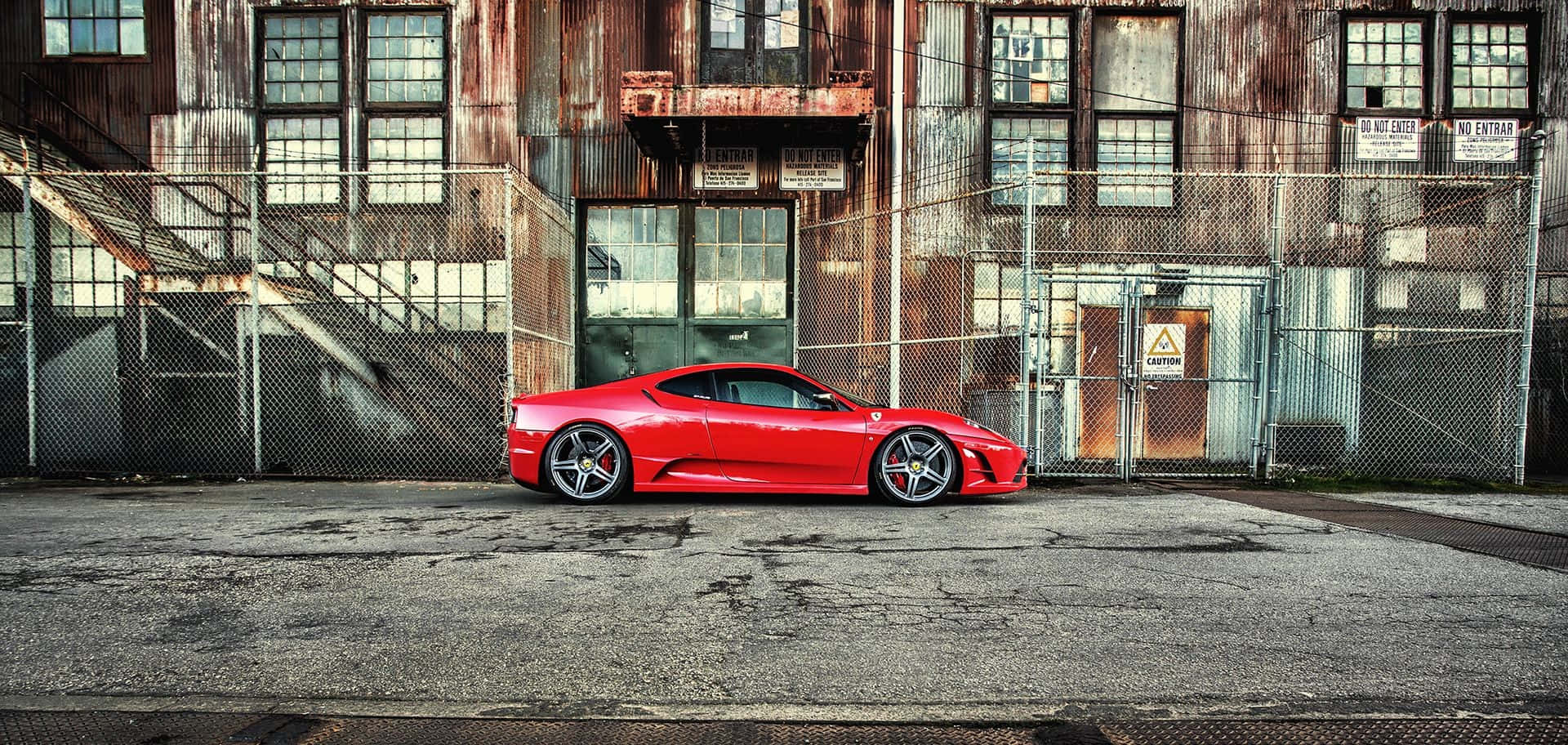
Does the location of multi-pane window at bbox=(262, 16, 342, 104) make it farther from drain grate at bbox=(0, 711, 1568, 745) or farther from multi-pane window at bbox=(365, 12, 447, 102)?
drain grate at bbox=(0, 711, 1568, 745)

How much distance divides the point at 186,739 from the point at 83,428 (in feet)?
39.4

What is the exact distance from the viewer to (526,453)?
26.0ft

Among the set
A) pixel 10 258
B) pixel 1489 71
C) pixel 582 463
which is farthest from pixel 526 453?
pixel 1489 71

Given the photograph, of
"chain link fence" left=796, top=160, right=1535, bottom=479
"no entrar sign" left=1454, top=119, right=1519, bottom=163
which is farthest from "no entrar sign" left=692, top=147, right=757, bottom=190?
"no entrar sign" left=1454, top=119, right=1519, bottom=163

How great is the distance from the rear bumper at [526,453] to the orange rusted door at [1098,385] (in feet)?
24.8

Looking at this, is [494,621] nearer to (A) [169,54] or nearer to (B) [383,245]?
(B) [383,245]

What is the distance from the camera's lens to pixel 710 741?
2785 mm

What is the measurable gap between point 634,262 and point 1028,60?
256 inches

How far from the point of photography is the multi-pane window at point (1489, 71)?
13516mm

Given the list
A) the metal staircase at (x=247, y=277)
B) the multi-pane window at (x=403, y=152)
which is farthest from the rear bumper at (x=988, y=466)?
the multi-pane window at (x=403, y=152)

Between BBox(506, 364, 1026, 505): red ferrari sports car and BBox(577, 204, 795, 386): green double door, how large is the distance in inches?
227

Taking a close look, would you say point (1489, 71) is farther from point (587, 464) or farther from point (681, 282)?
point (587, 464)

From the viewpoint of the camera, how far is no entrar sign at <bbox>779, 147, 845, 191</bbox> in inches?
526

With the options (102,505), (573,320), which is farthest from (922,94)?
(102,505)
